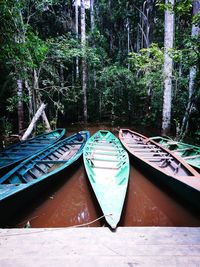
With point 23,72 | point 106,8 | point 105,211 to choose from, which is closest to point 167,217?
point 105,211

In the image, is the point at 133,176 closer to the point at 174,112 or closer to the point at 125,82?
the point at 174,112

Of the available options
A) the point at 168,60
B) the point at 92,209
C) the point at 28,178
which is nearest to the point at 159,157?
the point at 92,209

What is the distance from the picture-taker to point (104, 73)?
12852mm

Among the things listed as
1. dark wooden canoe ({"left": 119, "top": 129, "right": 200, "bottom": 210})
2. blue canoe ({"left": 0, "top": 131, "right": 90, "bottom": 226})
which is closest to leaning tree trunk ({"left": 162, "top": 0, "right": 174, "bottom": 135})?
dark wooden canoe ({"left": 119, "top": 129, "right": 200, "bottom": 210})

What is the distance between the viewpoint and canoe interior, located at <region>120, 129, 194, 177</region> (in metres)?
4.20

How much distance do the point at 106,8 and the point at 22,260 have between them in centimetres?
1919

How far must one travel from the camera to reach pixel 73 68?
14602mm

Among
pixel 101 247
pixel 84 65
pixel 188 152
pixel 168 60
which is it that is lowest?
pixel 188 152

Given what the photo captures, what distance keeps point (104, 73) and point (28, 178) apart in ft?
33.4

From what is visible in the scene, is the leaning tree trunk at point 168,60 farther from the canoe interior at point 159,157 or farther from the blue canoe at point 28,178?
the blue canoe at point 28,178

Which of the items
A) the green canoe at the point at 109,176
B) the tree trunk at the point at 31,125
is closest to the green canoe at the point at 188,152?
the green canoe at the point at 109,176

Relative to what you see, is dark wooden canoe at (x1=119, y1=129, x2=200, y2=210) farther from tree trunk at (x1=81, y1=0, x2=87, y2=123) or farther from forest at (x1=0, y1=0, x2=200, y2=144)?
tree trunk at (x1=81, y1=0, x2=87, y2=123)

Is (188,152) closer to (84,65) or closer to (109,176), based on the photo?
(109,176)

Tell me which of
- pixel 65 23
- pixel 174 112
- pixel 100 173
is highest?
pixel 65 23
